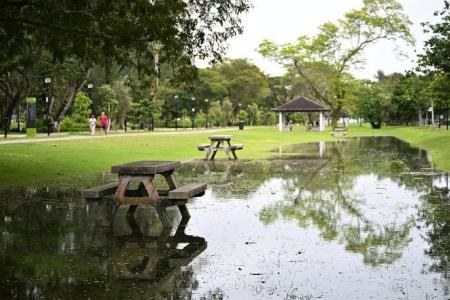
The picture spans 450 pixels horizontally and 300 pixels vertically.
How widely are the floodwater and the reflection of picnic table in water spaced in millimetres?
12

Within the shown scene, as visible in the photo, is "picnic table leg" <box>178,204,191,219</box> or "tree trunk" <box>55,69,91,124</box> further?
"tree trunk" <box>55,69,91,124</box>

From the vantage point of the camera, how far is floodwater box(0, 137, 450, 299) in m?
6.06

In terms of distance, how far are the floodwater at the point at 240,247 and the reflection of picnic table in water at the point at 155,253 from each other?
0.04 ft

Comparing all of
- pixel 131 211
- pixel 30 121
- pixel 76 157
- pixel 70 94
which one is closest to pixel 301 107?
pixel 70 94

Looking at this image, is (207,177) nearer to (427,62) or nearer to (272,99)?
(427,62)

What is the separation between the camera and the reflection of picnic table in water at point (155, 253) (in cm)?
665

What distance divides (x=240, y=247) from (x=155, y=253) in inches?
43.8

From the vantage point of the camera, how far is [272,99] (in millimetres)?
115812

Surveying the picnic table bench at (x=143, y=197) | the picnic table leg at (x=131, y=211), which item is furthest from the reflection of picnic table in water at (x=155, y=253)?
the picnic table leg at (x=131, y=211)

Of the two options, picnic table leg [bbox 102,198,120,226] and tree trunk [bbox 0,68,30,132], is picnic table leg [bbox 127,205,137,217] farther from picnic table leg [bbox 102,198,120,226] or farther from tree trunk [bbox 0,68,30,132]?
tree trunk [bbox 0,68,30,132]

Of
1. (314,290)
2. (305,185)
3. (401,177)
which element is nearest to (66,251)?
(314,290)

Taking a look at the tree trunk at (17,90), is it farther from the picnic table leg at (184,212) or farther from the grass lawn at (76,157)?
the picnic table leg at (184,212)

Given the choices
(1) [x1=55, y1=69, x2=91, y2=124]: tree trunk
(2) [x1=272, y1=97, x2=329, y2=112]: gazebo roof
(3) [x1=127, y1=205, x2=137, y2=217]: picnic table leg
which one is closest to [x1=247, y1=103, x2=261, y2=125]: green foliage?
(2) [x1=272, y1=97, x2=329, y2=112]: gazebo roof

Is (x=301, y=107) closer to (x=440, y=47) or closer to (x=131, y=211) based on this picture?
(x=440, y=47)
